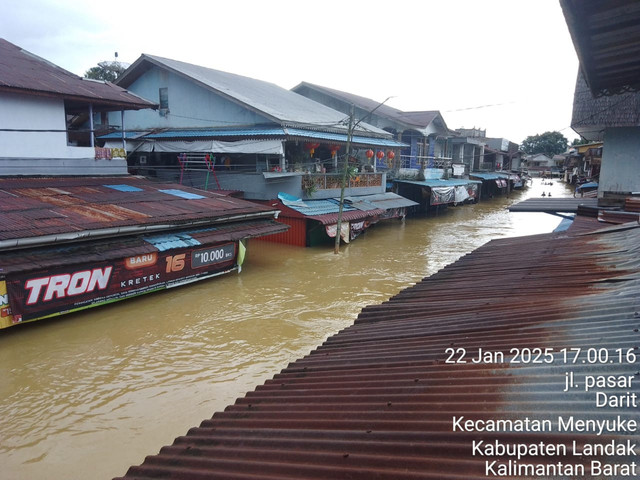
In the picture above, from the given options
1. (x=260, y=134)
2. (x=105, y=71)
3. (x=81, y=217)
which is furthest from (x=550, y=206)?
(x=105, y=71)

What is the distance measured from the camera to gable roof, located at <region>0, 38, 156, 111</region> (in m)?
14.7

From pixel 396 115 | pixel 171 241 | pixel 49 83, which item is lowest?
pixel 171 241

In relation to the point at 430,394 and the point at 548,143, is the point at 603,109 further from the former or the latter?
the point at 548,143

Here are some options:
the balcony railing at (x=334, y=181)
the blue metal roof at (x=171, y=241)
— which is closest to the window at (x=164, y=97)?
the balcony railing at (x=334, y=181)

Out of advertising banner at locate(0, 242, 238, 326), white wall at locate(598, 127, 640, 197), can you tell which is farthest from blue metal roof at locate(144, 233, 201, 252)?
white wall at locate(598, 127, 640, 197)

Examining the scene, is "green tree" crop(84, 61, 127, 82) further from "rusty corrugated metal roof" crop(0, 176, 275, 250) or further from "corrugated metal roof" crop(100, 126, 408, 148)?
"rusty corrugated metal roof" crop(0, 176, 275, 250)

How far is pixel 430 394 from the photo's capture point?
3074mm

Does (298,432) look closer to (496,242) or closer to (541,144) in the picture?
(496,242)

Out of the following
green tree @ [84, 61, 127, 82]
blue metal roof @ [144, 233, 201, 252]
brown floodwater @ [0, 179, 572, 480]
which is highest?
green tree @ [84, 61, 127, 82]

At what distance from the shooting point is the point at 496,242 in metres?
9.20

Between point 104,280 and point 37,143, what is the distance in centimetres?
734

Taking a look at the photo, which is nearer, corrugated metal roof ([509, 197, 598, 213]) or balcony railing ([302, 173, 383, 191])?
corrugated metal roof ([509, 197, 598, 213])

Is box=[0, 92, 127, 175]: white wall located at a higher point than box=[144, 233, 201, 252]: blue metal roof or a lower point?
higher

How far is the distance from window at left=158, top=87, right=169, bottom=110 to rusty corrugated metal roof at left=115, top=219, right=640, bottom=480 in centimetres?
2277
